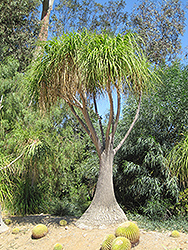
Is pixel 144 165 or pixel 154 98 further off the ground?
pixel 154 98

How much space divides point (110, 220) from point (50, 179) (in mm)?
2560

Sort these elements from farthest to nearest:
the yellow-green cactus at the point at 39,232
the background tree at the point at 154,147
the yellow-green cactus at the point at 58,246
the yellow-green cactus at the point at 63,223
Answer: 1. the background tree at the point at 154,147
2. the yellow-green cactus at the point at 63,223
3. the yellow-green cactus at the point at 39,232
4. the yellow-green cactus at the point at 58,246

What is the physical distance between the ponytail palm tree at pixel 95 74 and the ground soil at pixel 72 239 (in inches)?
10.5

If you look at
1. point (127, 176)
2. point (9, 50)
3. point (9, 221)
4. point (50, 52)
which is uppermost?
point (9, 50)

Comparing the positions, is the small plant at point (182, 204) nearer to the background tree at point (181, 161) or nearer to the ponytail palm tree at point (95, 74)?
the background tree at point (181, 161)

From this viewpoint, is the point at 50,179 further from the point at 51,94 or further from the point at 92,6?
the point at 92,6

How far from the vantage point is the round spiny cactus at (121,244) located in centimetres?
317

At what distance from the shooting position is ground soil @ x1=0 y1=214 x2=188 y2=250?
11.5ft

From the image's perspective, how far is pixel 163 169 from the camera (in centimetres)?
523

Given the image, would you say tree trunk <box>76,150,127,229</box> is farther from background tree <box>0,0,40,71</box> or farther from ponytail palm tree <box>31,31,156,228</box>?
background tree <box>0,0,40,71</box>

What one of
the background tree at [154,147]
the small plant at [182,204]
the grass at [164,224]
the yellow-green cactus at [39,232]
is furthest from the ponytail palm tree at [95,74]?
the small plant at [182,204]

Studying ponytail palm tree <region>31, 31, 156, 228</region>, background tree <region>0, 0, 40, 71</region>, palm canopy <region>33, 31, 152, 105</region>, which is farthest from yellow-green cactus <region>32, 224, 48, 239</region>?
background tree <region>0, 0, 40, 71</region>

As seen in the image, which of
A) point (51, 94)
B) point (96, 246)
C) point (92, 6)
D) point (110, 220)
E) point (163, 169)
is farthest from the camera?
point (92, 6)

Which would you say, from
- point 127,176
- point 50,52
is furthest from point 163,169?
point 50,52
